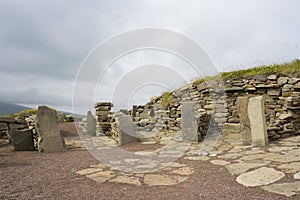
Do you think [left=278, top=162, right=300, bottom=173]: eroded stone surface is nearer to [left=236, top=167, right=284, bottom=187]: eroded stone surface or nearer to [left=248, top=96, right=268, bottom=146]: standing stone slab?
[left=236, top=167, right=284, bottom=187]: eroded stone surface

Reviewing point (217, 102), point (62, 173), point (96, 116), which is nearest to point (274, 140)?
point (217, 102)

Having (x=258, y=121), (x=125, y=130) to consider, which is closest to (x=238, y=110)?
(x=258, y=121)

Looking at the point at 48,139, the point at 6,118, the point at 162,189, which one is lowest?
the point at 162,189

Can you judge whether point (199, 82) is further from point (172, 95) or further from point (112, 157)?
point (112, 157)

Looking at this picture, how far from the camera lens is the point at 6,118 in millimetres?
9688

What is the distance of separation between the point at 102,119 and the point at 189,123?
5.21 metres

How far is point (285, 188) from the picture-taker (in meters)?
3.03

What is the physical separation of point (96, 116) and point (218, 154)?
732cm

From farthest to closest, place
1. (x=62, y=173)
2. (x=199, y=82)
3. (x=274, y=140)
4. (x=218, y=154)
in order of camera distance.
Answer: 1. (x=199, y=82)
2. (x=274, y=140)
3. (x=218, y=154)
4. (x=62, y=173)

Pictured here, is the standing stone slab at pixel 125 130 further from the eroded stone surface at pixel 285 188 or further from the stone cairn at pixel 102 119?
the eroded stone surface at pixel 285 188

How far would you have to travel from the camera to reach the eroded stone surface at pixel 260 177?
11.0ft

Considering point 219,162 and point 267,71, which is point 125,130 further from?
point 267,71

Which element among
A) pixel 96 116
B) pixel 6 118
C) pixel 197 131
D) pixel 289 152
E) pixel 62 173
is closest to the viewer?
pixel 62 173

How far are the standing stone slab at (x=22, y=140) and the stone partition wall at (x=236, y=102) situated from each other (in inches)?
220
